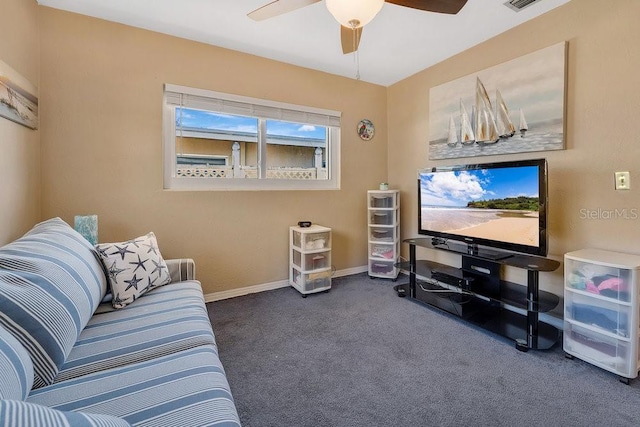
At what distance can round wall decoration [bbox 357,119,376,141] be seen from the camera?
3561mm

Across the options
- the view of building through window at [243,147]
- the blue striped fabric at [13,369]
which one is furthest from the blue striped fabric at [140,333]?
the view of building through window at [243,147]

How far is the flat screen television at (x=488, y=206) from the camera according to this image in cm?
202

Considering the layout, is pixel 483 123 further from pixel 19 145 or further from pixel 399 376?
pixel 19 145

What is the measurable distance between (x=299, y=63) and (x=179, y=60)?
3.86 feet

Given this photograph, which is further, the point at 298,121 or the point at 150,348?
the point at 298,121

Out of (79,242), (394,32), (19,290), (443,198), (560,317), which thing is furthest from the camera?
(443,198)

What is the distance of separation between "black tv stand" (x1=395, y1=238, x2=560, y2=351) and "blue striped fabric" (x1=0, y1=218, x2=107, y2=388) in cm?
Result: 241

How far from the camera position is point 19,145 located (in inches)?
73.7

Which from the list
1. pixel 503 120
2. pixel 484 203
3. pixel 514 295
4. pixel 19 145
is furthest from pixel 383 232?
pixel 19 145

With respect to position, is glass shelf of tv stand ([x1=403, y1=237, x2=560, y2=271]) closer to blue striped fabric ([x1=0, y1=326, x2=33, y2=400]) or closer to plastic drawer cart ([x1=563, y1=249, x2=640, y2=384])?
plastic drawer cart ([x1=563, y1=249, x2=640, y2=384])

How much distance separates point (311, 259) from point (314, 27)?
6.83ft

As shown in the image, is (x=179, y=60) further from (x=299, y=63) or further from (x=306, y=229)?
(x=306, y=229)

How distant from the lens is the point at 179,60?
2.57m

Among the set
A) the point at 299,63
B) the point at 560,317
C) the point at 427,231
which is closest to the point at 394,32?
the point at 299,63
